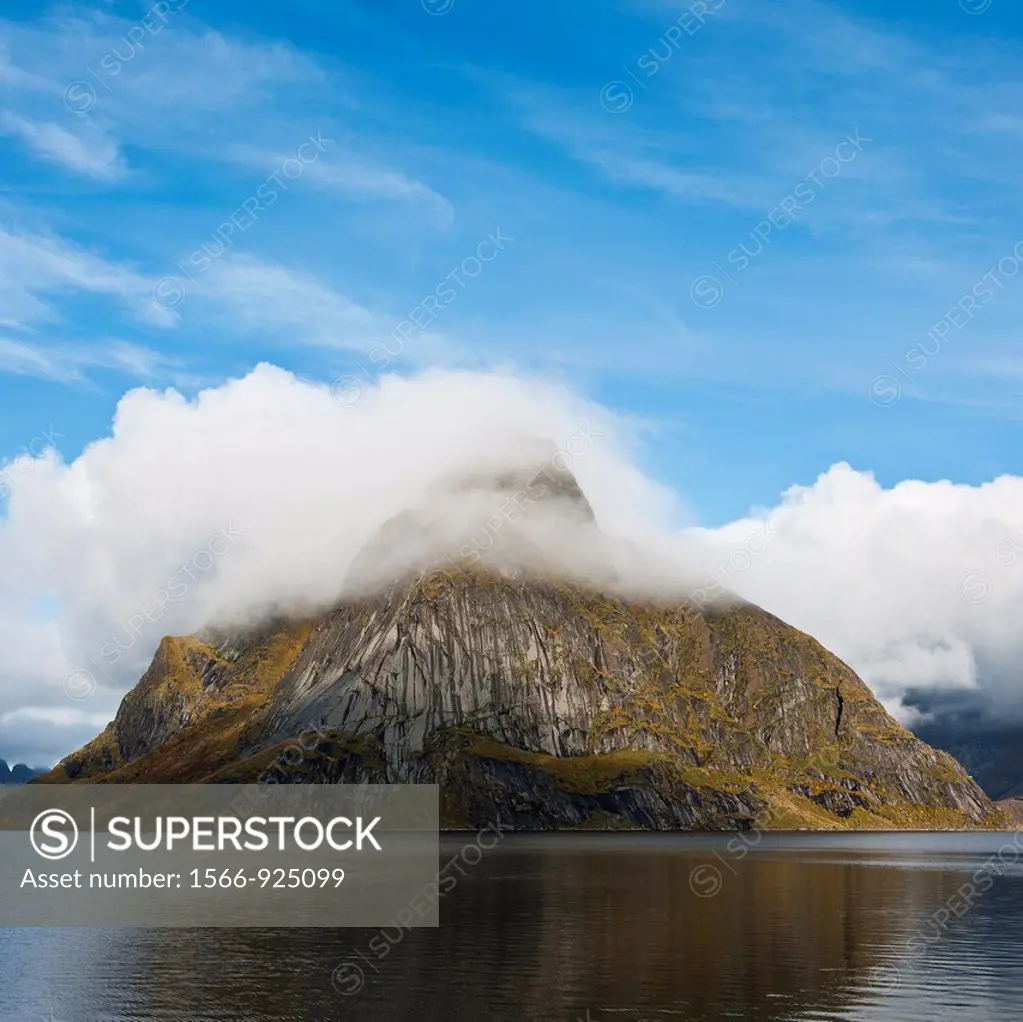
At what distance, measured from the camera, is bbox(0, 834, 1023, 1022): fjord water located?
79000mm

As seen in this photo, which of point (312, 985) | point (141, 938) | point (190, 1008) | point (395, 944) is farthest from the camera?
point (141, 938)

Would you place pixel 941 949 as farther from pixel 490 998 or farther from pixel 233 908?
pixel 233 908

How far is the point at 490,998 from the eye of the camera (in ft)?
269

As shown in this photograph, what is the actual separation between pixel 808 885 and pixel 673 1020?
4608 inches

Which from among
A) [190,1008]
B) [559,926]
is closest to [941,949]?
[559,926]

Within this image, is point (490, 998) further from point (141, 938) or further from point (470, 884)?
point (470, 884)

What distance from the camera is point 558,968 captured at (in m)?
93.9

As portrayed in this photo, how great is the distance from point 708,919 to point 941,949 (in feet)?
91.1

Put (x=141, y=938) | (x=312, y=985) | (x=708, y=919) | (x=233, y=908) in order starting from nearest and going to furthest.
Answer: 1. (x=312, y=985)
2. (x=141, y=938)
3. (x=708, y=919)
4. (x=233, y=908)

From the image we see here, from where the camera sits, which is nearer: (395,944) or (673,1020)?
(673,1020)

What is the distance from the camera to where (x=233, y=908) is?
141 metres

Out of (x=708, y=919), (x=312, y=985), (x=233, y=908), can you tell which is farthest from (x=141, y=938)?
(x=708, y=919)

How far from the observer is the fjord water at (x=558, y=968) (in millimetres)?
79000

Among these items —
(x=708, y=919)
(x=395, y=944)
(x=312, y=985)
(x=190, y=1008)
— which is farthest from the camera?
(x=708, y=919)
